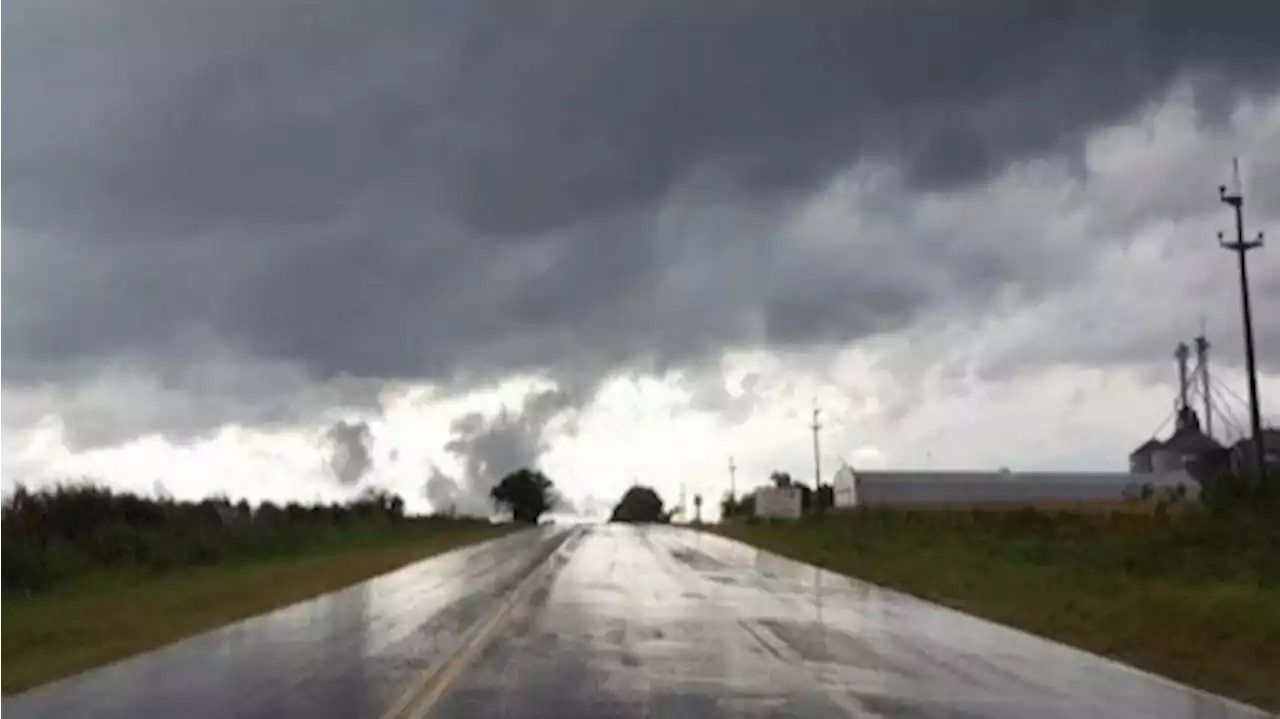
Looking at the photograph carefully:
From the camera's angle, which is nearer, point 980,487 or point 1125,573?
point 1125,573

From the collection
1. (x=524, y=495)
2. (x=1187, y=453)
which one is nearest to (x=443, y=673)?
(x=1187, y=453)

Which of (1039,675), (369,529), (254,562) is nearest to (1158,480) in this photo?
(369,529)

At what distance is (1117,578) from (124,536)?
26.3 m

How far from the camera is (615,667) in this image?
18.0 m

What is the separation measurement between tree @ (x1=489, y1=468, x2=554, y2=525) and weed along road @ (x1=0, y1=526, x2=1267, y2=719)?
516 feet

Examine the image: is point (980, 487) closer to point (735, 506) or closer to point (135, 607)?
point (735, 506)

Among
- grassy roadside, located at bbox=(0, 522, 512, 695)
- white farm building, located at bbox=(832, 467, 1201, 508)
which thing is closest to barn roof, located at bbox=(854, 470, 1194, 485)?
white farm building, located at bbox=(832, 467, 1201, 508)

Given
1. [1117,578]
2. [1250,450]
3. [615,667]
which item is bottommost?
[615,667]

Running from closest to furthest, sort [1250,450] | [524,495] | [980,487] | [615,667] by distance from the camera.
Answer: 1. [615,667]
2. [1250,450]
3. [980,487]
4. [524,495]

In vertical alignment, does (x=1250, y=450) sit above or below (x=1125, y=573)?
above

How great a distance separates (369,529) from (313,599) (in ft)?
165

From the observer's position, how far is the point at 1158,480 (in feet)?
355

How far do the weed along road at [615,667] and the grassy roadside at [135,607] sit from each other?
0.91 meters

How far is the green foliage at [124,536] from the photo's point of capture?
36250mm
